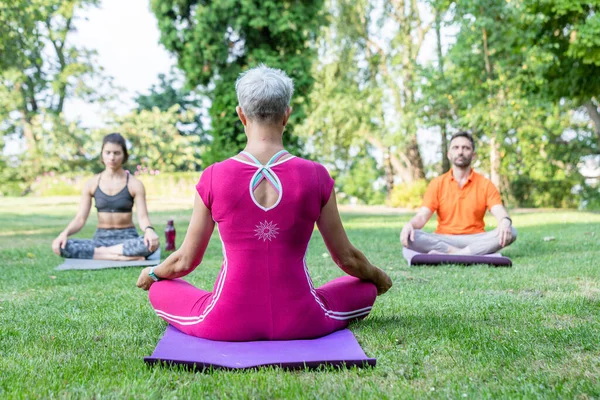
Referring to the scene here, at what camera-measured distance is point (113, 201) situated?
23.9 feet

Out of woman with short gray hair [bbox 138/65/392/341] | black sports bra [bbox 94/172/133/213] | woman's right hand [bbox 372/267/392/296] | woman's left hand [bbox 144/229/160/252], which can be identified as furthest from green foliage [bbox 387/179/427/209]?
woman with short gray hair [bbox 138/65/392/341]

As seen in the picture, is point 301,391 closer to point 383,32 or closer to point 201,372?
point 201,372

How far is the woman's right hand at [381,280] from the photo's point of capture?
3604 mm

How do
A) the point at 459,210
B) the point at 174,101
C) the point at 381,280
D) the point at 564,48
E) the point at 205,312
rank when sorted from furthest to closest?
the point at 174,101 → the point at 564,48 → the point at 459,210 → the point at 381,280 → the point at 205,312

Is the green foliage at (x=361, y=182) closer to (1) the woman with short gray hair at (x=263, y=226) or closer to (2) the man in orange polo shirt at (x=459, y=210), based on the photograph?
(2) the man in orange polo shirt at (x=459, y=210)

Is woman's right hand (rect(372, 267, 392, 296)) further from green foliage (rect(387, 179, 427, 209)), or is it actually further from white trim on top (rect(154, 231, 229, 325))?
green foliage (rect(387, 179, 427, 209))

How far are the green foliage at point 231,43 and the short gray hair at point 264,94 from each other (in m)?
12.0

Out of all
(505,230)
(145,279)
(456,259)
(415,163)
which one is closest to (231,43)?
(456,259)

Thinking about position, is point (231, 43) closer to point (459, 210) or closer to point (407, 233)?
point (459, 210)

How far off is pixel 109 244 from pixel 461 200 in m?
3.96

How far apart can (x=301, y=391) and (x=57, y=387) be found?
98 cm

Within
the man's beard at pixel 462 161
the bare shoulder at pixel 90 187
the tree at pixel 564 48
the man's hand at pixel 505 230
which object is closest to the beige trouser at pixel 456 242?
the man's hand at pixel 505 230

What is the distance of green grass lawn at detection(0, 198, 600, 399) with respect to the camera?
2.54 m

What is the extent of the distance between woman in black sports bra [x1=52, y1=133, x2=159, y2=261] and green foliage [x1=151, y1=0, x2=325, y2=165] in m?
7.79
